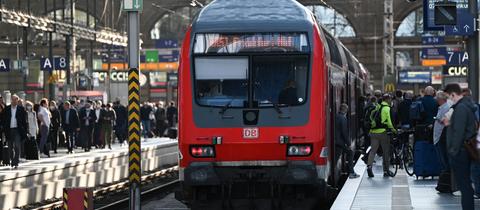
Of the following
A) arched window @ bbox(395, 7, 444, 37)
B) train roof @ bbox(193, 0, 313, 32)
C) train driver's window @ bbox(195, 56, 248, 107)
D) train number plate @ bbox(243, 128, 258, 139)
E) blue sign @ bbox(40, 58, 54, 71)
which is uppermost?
arched window @ bbox(395, 7, 444, 37)

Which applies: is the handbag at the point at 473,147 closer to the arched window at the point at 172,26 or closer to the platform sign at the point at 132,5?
the platform sign at the point at 132,5

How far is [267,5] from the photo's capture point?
17.0 m

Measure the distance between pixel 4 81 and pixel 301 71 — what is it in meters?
64.9

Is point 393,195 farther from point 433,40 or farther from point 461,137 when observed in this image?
point 433,40

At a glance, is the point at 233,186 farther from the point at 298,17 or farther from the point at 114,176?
the point at 114,176

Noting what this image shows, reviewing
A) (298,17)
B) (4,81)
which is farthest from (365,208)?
(4,81)

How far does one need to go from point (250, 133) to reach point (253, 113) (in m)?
0.28

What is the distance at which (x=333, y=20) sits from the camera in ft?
246

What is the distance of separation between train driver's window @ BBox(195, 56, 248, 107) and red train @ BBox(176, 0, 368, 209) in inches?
0.5

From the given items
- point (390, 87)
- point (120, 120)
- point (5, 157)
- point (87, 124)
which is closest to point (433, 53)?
point (390, 87)

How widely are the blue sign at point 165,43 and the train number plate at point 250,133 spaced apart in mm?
60578

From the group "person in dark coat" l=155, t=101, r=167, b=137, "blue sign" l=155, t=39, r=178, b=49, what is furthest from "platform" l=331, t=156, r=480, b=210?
"blue sign" l=155, t=39, r=178, b=49

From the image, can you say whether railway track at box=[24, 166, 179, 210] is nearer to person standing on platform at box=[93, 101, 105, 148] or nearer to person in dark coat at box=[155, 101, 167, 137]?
person standing on platform at box=[93, 101, 105, 148]

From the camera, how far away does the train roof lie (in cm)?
1634
